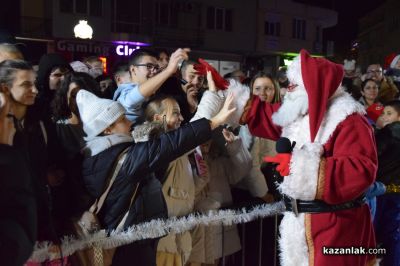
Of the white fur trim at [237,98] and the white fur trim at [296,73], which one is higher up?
the white fur trim at [296,73]

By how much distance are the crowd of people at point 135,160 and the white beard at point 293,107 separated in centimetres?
9

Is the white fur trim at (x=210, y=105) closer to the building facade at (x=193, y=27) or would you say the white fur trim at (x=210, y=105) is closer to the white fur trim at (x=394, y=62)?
the white fur trim at (x=394, y=62)

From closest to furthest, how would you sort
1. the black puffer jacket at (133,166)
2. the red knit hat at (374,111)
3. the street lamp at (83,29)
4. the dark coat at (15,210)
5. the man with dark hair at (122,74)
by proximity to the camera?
the dark coat at (15,210) < the black puffer jacket at (133,166) < the man with dark hair at (122,74) < the red knit hat at (374,111) < the street lamp at (83,29)

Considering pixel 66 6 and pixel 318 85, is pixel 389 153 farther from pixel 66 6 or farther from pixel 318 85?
pixel 66 6

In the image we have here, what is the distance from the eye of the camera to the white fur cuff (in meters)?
2.94

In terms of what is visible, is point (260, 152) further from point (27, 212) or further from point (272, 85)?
point (27, 212)

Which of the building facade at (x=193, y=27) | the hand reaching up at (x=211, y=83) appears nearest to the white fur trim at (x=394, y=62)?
the hand reaching up at (x=211, y=83)

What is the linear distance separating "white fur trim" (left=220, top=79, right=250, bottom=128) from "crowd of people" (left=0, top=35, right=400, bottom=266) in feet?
0.23

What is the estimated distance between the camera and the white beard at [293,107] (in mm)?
3322

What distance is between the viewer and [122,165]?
2.93 m

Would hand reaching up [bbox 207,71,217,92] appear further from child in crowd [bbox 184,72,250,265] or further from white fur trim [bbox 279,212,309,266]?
white fur trim [bbox 279,212,309,266]

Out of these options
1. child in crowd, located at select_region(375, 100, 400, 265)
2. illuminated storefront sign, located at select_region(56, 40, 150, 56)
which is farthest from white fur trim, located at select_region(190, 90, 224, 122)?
illuminated storefront sign, located at select_region(56, 40, 150, 56)

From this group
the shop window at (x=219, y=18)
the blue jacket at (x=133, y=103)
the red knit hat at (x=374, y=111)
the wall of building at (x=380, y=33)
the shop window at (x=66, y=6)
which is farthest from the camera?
the wall of building at (x=380, y=33)

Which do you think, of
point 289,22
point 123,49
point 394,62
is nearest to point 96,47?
point 123,49
